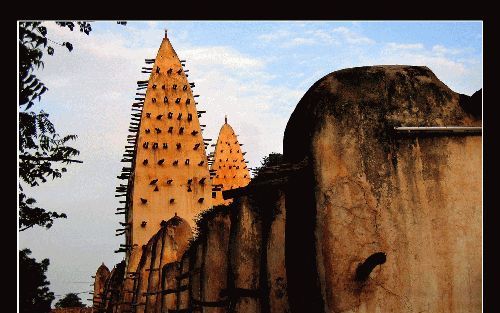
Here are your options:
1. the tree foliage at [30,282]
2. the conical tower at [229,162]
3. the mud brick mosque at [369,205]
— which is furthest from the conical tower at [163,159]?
the mud brick mosque at [369,205]

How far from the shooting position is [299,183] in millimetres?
6293

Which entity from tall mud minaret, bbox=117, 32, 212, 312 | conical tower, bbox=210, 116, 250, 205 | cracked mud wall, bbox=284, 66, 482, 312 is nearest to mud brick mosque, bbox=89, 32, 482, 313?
cracked mud wall, bbox=284, 66, 482, 312

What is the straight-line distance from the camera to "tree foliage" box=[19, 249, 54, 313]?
273 inches

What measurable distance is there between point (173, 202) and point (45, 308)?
14584mm

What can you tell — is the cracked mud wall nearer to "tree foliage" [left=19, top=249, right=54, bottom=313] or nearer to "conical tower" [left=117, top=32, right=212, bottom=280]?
"tree foliage" [left=19, top=249, right=54, bottom=313]

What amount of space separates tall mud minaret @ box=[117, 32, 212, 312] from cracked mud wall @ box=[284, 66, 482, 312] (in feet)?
55.4

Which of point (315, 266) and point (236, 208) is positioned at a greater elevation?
point (236, 208)

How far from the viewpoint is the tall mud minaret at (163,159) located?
75.0 ft

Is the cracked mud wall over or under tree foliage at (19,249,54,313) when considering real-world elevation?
over

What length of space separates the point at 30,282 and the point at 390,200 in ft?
14.1

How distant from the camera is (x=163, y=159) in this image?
23.5 metres

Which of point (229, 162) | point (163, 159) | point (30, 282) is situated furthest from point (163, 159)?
point (30, 282)
